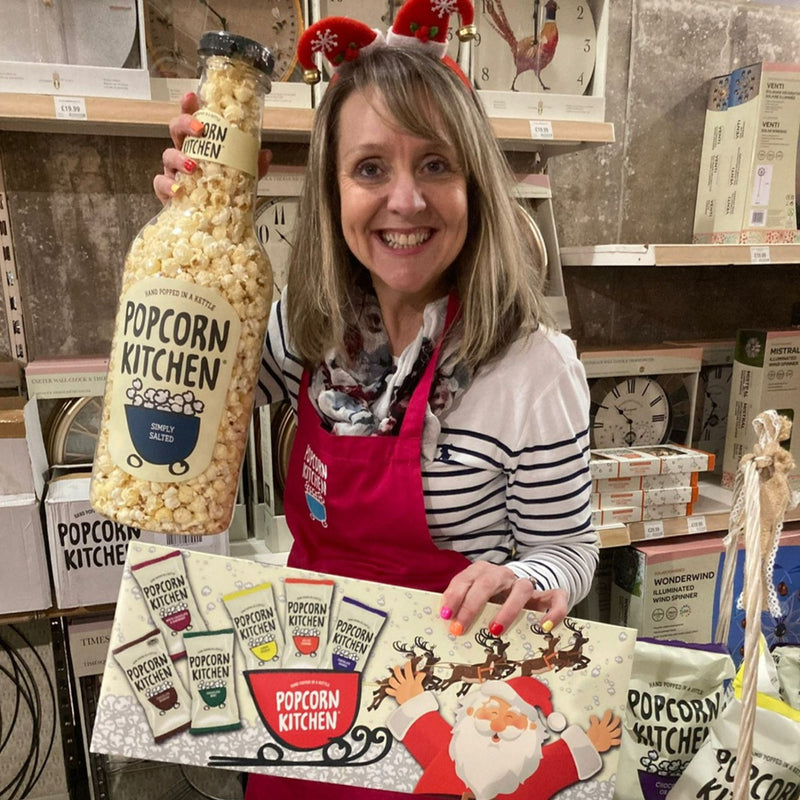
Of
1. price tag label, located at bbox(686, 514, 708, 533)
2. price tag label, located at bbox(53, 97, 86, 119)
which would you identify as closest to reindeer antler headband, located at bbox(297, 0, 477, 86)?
price tag label, located at bbox(53, 97, 86, 119)

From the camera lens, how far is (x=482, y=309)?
3.07 feet

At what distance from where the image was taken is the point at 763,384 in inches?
75.3

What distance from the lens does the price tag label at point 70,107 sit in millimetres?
1264

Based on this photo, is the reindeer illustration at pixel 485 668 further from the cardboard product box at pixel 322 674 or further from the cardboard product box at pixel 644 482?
the cardboard product box at pixel 644 482

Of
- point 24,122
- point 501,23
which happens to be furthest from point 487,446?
point 24,122

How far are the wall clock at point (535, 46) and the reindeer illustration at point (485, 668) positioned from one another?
4.34 feet

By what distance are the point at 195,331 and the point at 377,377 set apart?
1.04ft

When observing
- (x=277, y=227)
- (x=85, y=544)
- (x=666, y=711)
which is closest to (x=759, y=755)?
(x=666, y=711)

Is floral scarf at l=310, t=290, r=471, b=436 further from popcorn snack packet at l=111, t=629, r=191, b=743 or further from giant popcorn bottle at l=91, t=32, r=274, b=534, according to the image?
popcorn snack packet at l=111, t=629, r=191, b=743

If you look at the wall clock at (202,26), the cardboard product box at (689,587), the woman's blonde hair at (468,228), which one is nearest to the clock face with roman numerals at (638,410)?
the cardboard product box at (689,587)

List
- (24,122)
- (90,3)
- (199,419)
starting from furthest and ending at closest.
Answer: (24,122) → (90,3) → (199,419)

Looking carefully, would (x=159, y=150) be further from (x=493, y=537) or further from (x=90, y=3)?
(x=493, y=537)

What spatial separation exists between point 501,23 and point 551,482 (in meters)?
1.22

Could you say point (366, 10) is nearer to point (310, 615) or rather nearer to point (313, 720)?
point (310, 615)
